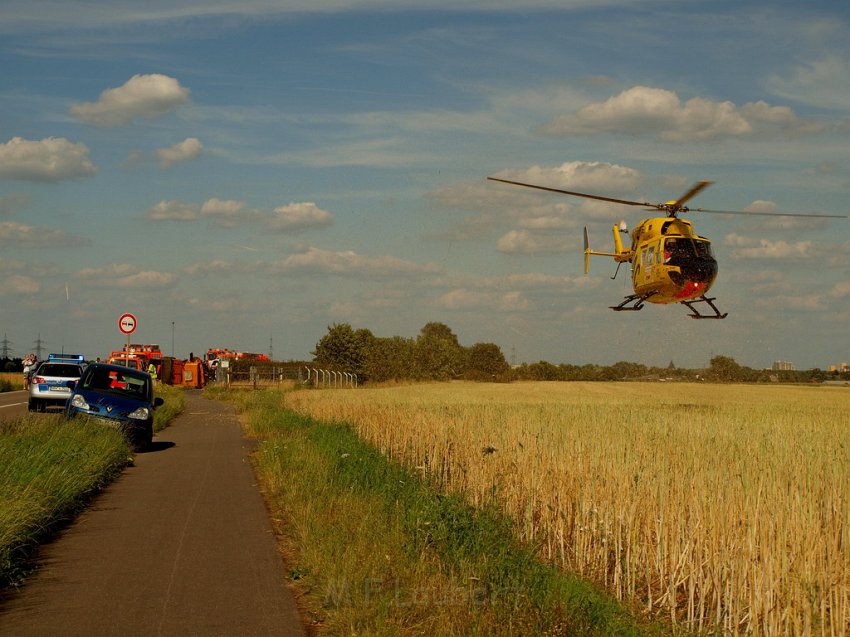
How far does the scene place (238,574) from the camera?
30.2ft

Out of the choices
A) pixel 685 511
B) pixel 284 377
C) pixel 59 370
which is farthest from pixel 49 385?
pixel 284 377

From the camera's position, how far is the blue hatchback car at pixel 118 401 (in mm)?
21203

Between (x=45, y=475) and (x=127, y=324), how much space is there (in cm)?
2087

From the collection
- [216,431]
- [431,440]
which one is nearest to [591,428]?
[431,440]

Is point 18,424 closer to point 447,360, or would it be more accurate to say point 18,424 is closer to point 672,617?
point 672,617

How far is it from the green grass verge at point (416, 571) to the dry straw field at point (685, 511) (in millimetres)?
578

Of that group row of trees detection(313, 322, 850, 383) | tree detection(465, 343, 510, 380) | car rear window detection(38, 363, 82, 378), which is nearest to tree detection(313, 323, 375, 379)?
row of trees detection(313, 322, 850, 383)

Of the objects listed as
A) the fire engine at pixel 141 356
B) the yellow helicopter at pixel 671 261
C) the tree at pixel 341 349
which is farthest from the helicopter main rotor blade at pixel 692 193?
the tree at pixel 341 349

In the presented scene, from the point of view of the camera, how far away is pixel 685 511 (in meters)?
9.97

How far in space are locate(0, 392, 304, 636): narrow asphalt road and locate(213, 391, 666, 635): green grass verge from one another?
0.36 metres

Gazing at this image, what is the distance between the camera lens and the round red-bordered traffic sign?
108 feet

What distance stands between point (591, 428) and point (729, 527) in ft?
32.7

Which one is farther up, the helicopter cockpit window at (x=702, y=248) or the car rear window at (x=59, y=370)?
the helicopter cockpit window at (x=702, y=248)

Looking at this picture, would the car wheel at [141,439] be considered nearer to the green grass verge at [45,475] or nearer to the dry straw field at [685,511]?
the green grass verge at [45,475]
